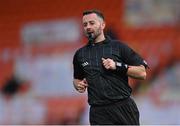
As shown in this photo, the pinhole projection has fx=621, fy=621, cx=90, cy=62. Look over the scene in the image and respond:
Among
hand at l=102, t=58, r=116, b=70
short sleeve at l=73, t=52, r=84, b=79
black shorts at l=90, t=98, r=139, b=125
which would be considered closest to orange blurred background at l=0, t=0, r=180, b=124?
short sleeve at l=73, t=52, r=84, b=79

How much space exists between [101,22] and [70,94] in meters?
4.79

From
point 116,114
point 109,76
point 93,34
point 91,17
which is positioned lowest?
point 116,114

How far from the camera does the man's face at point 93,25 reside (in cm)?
463

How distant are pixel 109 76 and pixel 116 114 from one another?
0.29 meters

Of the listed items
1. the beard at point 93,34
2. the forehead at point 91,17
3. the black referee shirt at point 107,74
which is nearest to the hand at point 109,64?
the black referee shirt at point 107,74

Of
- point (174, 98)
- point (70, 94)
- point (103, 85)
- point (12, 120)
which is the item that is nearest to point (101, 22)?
point (103, 85)

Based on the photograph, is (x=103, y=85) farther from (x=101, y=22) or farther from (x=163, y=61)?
(x=163, y=61)

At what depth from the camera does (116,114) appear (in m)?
4.64

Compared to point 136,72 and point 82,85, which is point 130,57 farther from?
point 82,85

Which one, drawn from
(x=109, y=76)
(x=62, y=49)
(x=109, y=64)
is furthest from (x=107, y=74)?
(x=62, y=49)

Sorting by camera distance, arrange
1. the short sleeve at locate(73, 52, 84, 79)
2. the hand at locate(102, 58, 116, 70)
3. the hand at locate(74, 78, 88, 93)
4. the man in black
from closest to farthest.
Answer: the hand at locate(102, 58, 116, 70) < the man in black < the hand at locate(74, 78, 88, 93) < the short sleeve at locate(73, 52, 84, 79)

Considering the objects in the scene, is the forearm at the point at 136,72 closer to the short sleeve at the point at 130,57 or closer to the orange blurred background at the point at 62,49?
the short sleeve at the point at 130,57

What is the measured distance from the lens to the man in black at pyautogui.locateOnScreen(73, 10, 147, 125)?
15.1 feet

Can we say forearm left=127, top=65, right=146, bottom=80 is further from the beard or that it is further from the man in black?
the beard
